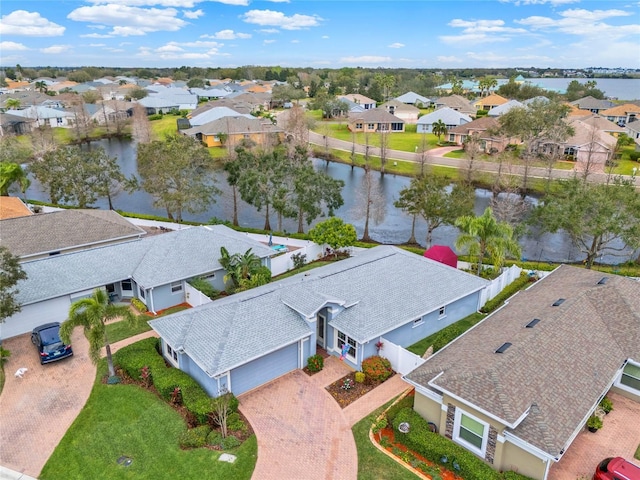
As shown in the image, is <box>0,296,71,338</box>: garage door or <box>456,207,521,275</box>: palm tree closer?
<box>0,296,71,338</box>: garage door

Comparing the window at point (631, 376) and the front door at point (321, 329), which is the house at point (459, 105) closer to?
the front door at point (321, 329)

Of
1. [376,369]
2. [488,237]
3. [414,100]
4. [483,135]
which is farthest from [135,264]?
[414,100]

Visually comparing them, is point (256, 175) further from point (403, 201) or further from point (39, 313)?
point (39, 313)

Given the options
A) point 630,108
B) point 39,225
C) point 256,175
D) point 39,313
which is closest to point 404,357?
point 39,313

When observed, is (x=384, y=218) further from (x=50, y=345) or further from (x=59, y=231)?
(x=50, y=345)

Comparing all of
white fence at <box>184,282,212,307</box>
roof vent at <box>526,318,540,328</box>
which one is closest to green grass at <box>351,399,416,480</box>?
roof vent at <box>526,318,540,328</box>

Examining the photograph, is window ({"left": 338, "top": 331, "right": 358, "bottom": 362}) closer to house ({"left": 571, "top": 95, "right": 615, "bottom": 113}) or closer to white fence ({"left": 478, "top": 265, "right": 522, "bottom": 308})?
white fence ({"left": 478, "top": 265, "right": 522, "bottom": 308})
